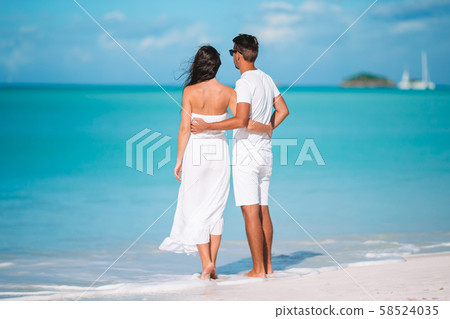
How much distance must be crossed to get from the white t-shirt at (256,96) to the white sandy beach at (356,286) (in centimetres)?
101

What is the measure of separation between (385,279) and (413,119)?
75.8 feet

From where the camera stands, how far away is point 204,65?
422cm

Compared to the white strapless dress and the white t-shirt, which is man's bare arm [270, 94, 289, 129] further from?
the white strapless dress

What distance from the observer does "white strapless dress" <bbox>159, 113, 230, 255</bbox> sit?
429 centimetres

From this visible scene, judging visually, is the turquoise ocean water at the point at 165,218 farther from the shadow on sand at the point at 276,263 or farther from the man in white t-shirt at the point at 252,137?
the man in white t-shirt at the point at 252,137

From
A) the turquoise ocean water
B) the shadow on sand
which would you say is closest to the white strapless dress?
the turquoise ocean water

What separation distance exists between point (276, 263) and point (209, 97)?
176 cm

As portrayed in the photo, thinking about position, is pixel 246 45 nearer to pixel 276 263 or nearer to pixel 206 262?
pixel 206 262

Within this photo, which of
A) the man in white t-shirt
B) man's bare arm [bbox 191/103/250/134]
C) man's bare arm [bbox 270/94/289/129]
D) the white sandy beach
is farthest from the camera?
man's bare arm [bbox 270/94/289/129]

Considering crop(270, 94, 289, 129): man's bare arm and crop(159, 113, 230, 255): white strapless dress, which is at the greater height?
crop(270, 94, 289, 129): man's bare arm

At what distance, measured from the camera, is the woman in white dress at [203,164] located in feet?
13.9

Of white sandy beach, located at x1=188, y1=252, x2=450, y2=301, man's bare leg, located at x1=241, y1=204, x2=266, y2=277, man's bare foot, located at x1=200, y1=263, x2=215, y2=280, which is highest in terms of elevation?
man's bare leg, located at x1=241, y1=204, x2=266, y2=277

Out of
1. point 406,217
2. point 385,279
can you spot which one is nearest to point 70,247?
point 385,279

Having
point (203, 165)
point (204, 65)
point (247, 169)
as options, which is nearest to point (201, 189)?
point (203, 165)
